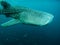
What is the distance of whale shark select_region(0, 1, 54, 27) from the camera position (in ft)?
4.69

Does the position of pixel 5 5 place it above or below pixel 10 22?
above

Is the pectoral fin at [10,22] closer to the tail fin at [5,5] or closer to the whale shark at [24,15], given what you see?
the whale shark at [24,15]

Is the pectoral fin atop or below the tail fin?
below

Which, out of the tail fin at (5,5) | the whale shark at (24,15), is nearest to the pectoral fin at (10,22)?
the whale shark at (24,15)

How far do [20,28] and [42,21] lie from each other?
12.2m

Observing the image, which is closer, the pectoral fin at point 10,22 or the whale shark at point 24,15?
the whale shark at point 24,15

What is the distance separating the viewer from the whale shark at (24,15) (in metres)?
1.43

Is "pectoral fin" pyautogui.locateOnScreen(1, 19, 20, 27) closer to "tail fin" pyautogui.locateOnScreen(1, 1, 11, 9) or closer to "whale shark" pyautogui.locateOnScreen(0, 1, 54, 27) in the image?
"whale shark" pyautogui.locateOnScreen(0, 1, 54, 27)

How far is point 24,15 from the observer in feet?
5.09

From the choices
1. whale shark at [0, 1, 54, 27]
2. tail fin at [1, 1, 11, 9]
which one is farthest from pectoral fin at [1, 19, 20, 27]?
tail fin at [1, 1, 11, 9]

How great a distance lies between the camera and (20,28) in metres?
13.5

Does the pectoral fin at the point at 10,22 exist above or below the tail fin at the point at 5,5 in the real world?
below

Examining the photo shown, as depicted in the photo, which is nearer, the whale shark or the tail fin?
the whale shark

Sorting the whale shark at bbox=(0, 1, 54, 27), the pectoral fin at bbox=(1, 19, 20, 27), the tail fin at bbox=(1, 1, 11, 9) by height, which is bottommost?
the pectoral fin at bbox=(1, 19, 20, 27)
